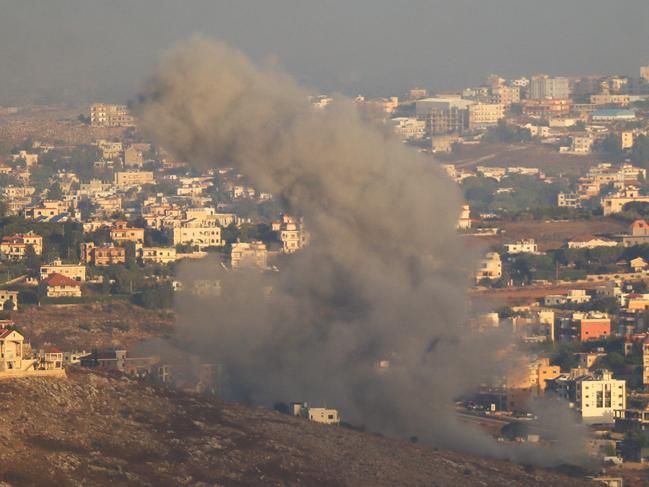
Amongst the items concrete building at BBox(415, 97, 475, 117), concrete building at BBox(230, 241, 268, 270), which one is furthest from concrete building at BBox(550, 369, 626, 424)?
concrete building at BBox(415, 97, 475, 117)

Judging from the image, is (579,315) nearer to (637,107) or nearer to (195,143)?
(195,143)

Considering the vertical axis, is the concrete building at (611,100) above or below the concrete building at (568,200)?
above

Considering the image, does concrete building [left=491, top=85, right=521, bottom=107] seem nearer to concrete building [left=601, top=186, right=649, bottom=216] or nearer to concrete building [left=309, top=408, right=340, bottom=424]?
concrete building [left=601, top=186, right=649, bottom=216]

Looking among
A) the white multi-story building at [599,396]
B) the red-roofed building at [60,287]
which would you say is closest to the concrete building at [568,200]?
the red-roofed building at [60,287]

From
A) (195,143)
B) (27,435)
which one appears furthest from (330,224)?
(27,435)

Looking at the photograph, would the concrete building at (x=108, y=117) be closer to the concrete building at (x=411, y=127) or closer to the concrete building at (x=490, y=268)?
the concrete building at (x=411, y=127)

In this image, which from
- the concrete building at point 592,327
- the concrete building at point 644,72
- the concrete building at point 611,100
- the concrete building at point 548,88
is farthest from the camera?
the concrete building at point 644,72
